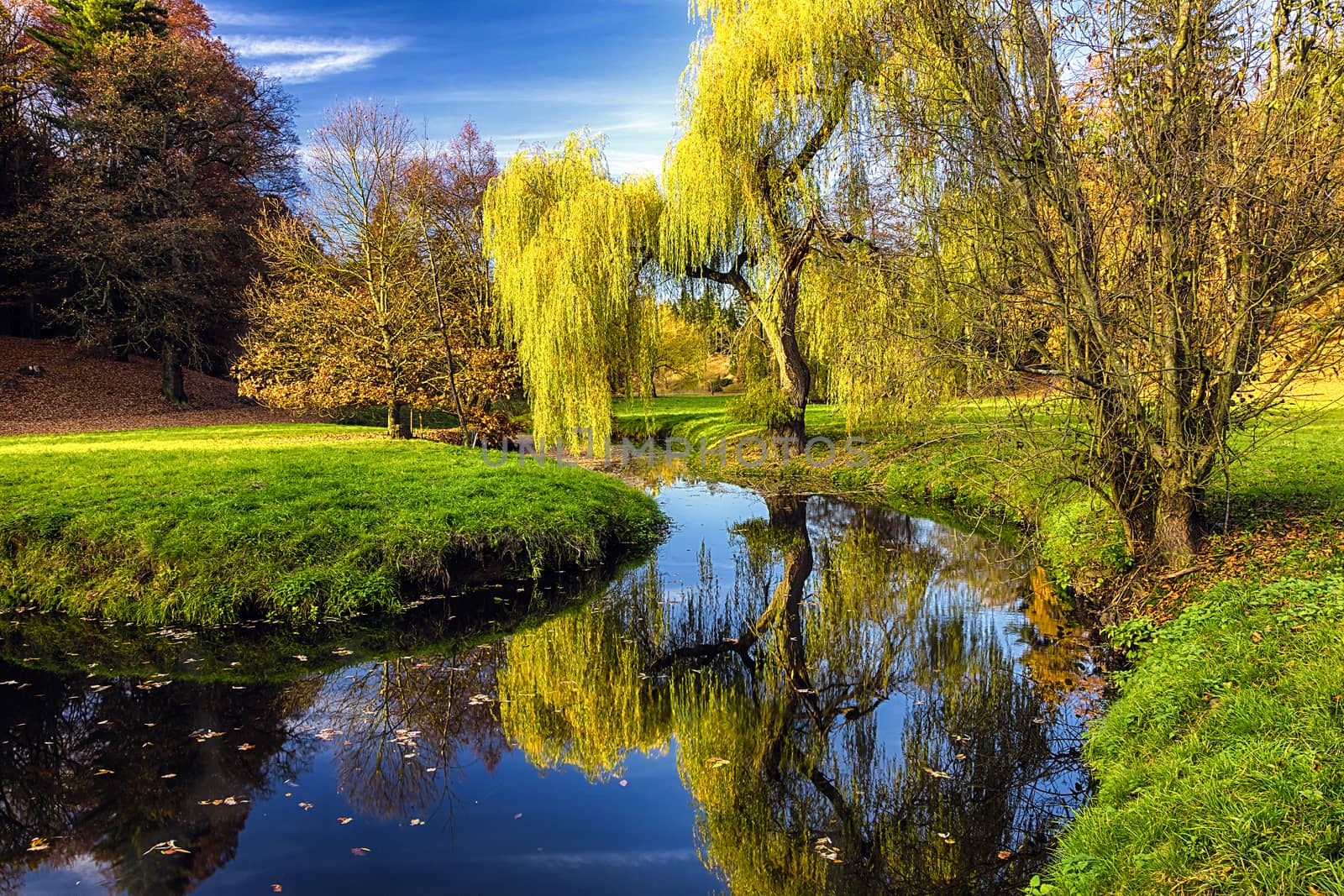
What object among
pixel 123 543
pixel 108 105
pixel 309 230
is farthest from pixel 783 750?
pixel 108 105

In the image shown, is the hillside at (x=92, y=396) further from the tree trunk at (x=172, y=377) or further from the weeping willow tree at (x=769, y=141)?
the weeping willow tree at (x=769, y=141)

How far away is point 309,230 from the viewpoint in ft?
58.3

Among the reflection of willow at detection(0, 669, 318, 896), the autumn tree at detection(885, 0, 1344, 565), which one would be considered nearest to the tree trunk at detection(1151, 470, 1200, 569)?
the autumn tree at detection(885, 0, 1344, 565)

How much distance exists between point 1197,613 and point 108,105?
29340 millimetres

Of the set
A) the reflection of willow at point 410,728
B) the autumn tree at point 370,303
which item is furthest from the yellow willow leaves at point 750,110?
the reflection of willow at point 410,728

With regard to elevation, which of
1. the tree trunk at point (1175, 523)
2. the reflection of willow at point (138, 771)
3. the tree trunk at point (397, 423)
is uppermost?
the tree trunk at point (397, 423)

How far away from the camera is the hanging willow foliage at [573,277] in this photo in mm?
Answer: 14758

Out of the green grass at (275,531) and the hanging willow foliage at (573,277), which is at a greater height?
the hanging willow foliage at (573,277)

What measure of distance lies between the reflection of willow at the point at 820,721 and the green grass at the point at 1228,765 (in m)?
0.49

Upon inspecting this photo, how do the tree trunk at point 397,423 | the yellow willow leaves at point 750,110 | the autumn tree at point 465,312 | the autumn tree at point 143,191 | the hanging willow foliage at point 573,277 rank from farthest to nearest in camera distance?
the autumn tree at point 143,191 → the tree trunk at point 397,423 → the autumn tree at point 465,312 → the hanging willow foliage at point 573,277 → the yellow willow leaves at point 750,110

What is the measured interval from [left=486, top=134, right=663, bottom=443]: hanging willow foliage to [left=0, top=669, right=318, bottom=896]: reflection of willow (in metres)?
8.86

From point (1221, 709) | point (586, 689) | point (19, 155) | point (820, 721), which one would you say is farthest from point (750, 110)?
point (19, 155)

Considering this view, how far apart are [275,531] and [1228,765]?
28.3 ft

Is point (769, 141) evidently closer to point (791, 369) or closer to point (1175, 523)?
point (791, 369)
